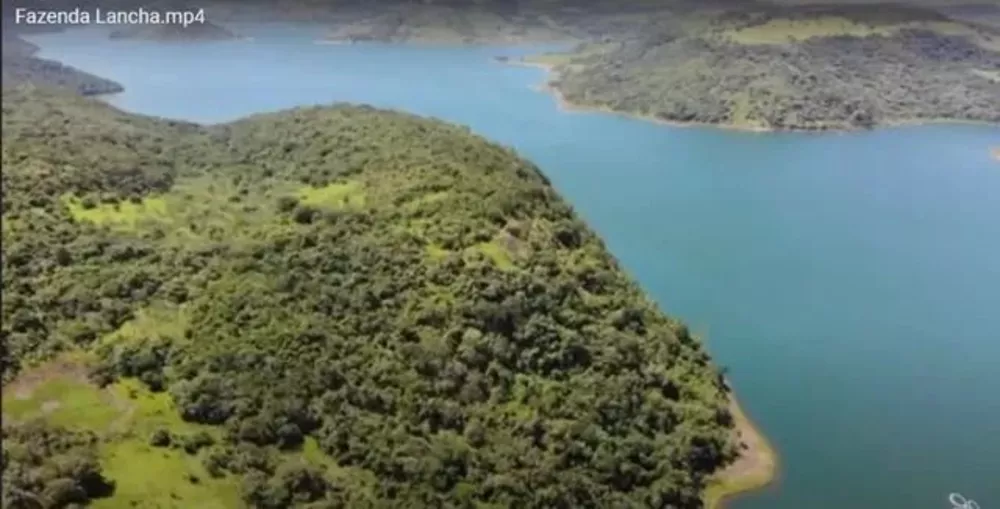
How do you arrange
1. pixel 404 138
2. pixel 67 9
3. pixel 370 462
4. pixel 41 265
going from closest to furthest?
pixel 370 462, pixel 41 265, pixel 67 9, pixel 404 138

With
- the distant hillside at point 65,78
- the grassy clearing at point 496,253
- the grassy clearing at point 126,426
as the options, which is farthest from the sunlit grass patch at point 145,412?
the distant hillside at point 65,78

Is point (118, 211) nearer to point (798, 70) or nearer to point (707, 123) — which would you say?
point (707, 123)

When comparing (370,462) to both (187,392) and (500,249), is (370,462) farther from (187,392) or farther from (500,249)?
(500,249)

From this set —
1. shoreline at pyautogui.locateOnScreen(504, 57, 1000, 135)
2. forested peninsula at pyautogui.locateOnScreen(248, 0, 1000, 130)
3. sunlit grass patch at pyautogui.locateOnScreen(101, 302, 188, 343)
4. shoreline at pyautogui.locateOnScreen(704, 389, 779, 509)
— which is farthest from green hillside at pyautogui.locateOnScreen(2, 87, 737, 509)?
forested peninsula at pyautogui.locateOnScreen(248, 0, 1000, 130)

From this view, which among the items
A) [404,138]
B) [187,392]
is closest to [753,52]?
[404,138]

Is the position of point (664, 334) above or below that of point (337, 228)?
below

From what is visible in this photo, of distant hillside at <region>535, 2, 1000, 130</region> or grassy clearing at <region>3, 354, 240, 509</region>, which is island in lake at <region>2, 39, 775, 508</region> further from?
distant hillside at <region>535, 2, 1000, 130</region>
